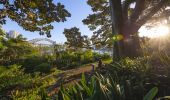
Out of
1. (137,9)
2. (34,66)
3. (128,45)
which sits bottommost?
(34,66)

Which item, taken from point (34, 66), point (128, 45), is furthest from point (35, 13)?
point (34, 66)

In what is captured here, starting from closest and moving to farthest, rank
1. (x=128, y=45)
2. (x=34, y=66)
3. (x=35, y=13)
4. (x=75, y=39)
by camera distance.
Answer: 1. (x=35, y=13)
2. (x=128, y=45)
3. (x=75, y=39)
4. (x=34, y=66)

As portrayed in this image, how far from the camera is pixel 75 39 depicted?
17.6m

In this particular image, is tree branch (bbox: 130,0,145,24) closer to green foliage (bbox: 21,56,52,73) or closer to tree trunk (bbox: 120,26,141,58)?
tree trunk (bbox: 120,26,141,58)

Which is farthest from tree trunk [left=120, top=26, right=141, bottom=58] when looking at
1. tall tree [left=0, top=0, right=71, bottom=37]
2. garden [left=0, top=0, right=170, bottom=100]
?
tall tree [left=0, top=0, right=71, bottom=37]

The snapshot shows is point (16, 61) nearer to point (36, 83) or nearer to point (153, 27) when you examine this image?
point (36, 83)

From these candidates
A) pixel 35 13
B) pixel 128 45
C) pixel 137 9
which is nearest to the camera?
pixel 35 13

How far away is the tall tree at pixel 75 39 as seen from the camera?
17.2 metres

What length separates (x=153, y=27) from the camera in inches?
1181

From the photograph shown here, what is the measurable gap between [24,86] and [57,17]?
4.41 metres

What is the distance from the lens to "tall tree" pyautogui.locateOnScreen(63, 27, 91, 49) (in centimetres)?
1719

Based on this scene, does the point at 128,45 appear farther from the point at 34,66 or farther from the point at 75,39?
the point at 34,66

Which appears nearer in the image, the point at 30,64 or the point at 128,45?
the point at 128,45

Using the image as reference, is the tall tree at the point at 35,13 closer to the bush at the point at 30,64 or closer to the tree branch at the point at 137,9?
the tree branch at the point at 137,9
